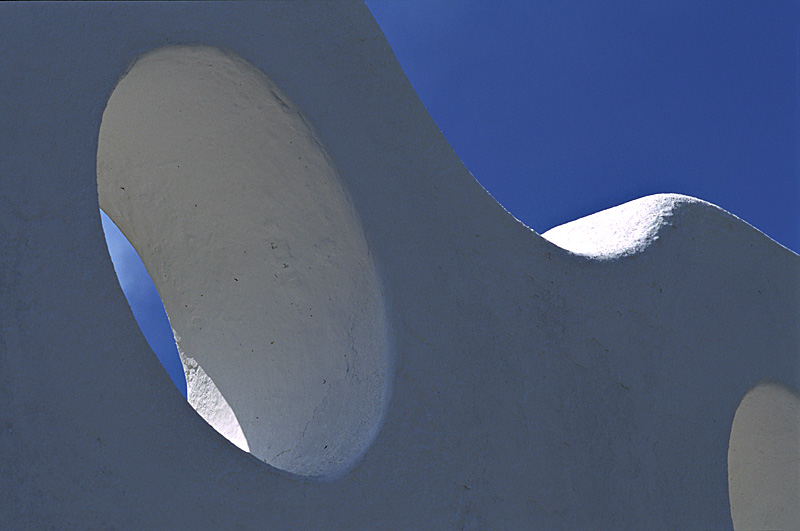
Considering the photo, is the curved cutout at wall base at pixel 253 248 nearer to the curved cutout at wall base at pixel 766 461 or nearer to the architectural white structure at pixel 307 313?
the architectural white structure at pixel 307 313

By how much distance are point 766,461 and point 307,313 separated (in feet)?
9.42

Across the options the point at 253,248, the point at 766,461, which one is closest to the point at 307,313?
the point at 253,248

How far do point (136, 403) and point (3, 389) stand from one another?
284 millimetres

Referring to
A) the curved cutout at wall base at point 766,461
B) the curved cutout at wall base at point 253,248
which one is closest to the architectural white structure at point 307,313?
the curved cutout at wall base at point 253,248

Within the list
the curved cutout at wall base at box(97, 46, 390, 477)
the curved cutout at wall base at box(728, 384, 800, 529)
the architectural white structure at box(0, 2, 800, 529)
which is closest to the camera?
the architectural white structure at box(0, 2, 800, 529)

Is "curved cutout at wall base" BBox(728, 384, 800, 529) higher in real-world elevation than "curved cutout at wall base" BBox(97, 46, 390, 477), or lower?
lower

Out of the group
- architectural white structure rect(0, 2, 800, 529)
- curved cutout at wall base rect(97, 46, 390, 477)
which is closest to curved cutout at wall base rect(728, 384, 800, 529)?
architectural white structure rect(0, 2, 800, 529)

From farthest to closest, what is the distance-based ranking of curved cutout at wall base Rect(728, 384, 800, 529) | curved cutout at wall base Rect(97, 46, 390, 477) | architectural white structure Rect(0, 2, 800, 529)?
curved cutout at wall base Rect(728, 384, 800, 529)
curved cutout at wall base Rect(97, 46, 390, 477)
architectural white structure Rect(0, 2, 800, 529)

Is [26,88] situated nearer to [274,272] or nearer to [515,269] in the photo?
[274,272]

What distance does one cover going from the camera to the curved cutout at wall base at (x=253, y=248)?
234 centimetres

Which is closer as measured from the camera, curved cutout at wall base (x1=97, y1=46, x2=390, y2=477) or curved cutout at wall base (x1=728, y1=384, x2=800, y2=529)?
curved cutout at wall base (x1=97, y1=46, x2=390, y2=477)

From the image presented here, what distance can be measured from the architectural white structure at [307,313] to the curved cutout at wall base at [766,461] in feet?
1.60

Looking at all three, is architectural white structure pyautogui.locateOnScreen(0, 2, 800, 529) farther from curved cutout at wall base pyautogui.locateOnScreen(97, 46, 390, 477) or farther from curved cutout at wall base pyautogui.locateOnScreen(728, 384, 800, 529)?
curved cutout at wall base pyautogui.locateOnScreen(728, 384, 800, 529)

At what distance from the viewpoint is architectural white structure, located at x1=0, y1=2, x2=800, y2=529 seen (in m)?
1.65
